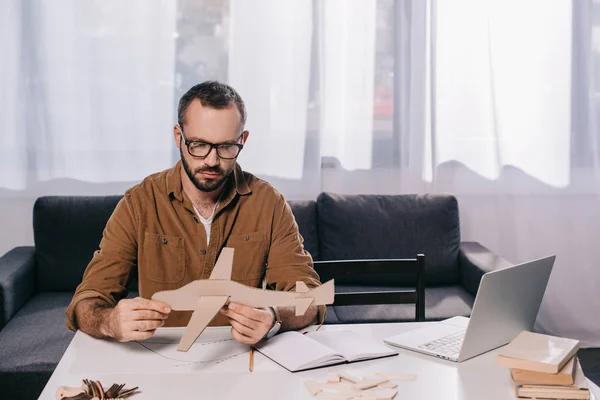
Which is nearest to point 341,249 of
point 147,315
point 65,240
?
point 65,240

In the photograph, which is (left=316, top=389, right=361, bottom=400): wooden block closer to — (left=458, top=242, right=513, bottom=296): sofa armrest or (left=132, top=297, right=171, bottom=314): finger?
(left=132, top=297, right=171, bottom=314): finger

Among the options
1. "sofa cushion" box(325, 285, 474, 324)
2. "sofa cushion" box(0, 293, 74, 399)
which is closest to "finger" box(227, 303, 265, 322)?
"sofa cushion" box(0, 293, 74, 399)

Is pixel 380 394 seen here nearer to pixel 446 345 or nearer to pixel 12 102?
pixel 446 345

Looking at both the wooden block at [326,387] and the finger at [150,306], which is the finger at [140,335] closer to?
the finger at [150,306]

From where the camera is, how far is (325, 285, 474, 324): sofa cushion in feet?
10.7

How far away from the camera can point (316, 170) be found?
3.95m

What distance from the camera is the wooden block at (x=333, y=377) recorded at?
65.1 inches

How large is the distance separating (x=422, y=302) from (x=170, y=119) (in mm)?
1863

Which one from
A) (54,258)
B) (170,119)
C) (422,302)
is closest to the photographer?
(422,302)

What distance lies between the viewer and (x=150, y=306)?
1744 millimetres

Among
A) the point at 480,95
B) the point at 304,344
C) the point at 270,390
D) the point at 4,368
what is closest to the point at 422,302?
the point at 304,344

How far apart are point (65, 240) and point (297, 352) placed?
6.79ft

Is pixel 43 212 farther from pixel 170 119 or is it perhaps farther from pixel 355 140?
pixel 355 140

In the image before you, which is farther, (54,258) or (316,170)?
(316,170)
